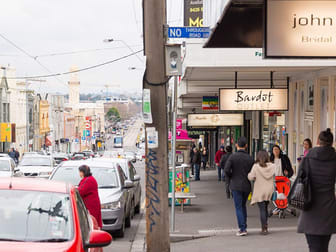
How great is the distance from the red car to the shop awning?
2.50 metres

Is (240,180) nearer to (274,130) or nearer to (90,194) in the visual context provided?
(90,194)

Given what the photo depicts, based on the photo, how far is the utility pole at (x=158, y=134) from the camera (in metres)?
9.38

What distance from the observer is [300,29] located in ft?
21.3

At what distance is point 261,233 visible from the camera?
11891mm

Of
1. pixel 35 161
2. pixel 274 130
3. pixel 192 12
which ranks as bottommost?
pixel 35 161

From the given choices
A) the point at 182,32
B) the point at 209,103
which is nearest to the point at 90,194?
the point at 182,32

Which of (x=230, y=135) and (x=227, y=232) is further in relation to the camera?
(x=230, y=135)

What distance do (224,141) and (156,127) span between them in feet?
95.9

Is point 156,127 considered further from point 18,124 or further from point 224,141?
point 18,124

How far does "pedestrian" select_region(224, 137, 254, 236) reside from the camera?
11.5m

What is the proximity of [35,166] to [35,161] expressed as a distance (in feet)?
2.59

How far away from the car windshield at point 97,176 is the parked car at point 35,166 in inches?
569

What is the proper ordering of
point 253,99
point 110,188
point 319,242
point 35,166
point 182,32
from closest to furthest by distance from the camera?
point 319,242 < point 182,32 < point 110,188 < point 253,99 < point 35,166


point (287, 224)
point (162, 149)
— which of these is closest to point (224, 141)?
point (287, 224)
